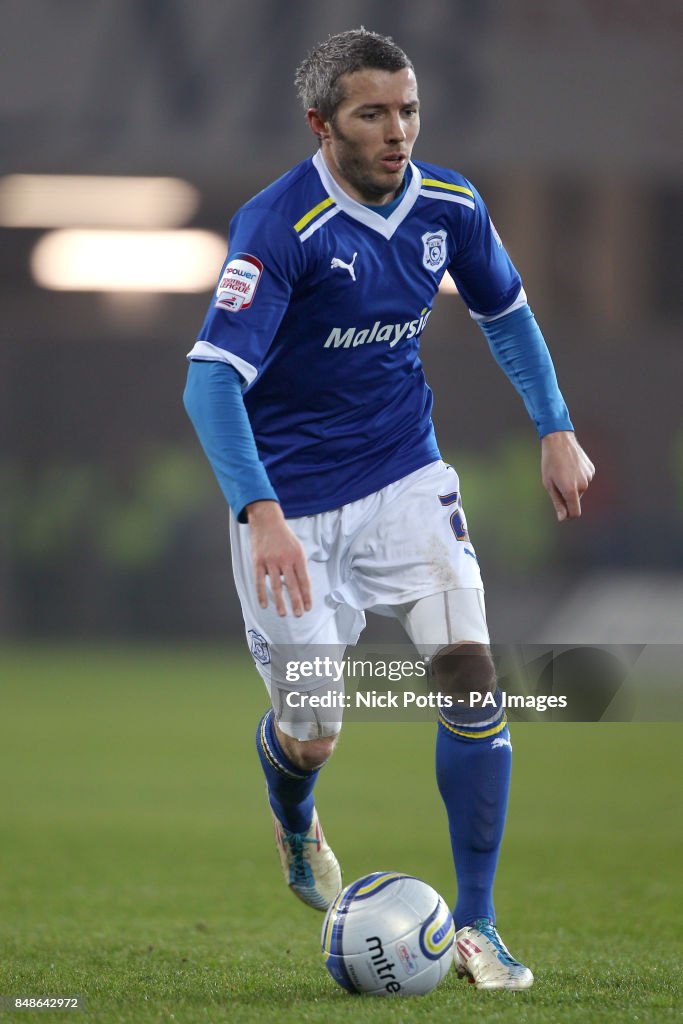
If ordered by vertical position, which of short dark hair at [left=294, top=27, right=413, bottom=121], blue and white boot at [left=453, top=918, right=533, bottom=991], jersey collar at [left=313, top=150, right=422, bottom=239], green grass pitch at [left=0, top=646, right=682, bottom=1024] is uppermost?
short dark hair at [left=294, top=27, right=413, bottom=121]

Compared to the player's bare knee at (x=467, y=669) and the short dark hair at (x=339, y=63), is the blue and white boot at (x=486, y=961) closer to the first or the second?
the player's bare knee at (x=467, y=669)

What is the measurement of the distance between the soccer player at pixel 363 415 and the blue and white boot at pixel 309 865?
27 centimetres

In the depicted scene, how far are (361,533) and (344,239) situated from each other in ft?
2.32

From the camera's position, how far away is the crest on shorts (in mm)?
3787

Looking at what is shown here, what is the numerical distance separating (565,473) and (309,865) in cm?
137

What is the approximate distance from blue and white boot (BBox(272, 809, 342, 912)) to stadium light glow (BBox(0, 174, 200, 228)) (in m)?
12.1

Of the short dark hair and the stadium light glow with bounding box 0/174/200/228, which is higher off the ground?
the short dark hair

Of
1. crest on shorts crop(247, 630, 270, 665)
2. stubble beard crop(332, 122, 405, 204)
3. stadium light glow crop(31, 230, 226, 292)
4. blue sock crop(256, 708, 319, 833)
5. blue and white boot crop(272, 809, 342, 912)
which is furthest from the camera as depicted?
stadium light glow crop(31, 230, 226, 292)

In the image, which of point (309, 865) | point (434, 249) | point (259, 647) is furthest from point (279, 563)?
point (309, 865)

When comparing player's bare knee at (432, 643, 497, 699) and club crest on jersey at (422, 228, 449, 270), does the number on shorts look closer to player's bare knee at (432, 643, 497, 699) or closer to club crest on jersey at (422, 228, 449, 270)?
player's bare knee at (432, 643, 497, 699)

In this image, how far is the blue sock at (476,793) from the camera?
131 inches

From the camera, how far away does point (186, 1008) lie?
3.00 metres

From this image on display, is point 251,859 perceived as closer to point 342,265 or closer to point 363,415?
point 363,415

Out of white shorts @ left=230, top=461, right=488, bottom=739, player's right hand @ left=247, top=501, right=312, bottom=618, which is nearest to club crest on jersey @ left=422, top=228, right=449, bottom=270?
white shorts @ left=230, top=461, right=488, bottom=739
